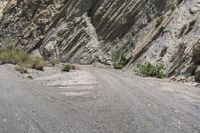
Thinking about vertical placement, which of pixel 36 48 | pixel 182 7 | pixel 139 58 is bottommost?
pixel 36 48

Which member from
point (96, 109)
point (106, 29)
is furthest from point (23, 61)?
point (96, 109)

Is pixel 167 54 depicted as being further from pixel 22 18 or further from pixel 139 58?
pixel 22 18

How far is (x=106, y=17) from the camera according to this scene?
42.2 m

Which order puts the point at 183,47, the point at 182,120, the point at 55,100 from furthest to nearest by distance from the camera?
the point at 183,47, the point at 55,100, the point at 182,120

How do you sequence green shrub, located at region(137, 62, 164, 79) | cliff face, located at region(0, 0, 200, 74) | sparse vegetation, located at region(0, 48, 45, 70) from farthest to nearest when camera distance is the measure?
1. cliff face, located at region(0, 0, 200, 74)
2. sparse vegetation, located at region(0, 48, 45, 70)
3. green shrub, located at region(137, 62, 164, 79)

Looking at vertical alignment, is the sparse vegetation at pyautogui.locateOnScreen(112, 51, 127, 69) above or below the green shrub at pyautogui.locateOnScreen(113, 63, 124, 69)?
above

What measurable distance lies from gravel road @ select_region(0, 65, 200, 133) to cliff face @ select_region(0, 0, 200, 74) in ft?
29.7

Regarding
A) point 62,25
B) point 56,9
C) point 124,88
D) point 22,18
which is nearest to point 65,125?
point 124,88

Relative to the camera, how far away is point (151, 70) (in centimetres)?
2570

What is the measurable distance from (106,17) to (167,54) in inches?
632

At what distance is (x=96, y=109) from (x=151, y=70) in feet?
46.3

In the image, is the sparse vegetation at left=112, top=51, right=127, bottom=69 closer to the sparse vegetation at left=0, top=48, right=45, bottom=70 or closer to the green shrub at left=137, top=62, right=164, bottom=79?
the sparse vegetation at left=0, top=48, right=45, bottom=70

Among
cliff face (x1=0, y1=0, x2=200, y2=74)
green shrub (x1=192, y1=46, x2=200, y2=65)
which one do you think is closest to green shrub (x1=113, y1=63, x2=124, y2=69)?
cliff face (x1=0, y1=0, x2=200, y2=74)

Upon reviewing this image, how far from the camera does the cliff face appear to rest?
27969 millimetres
